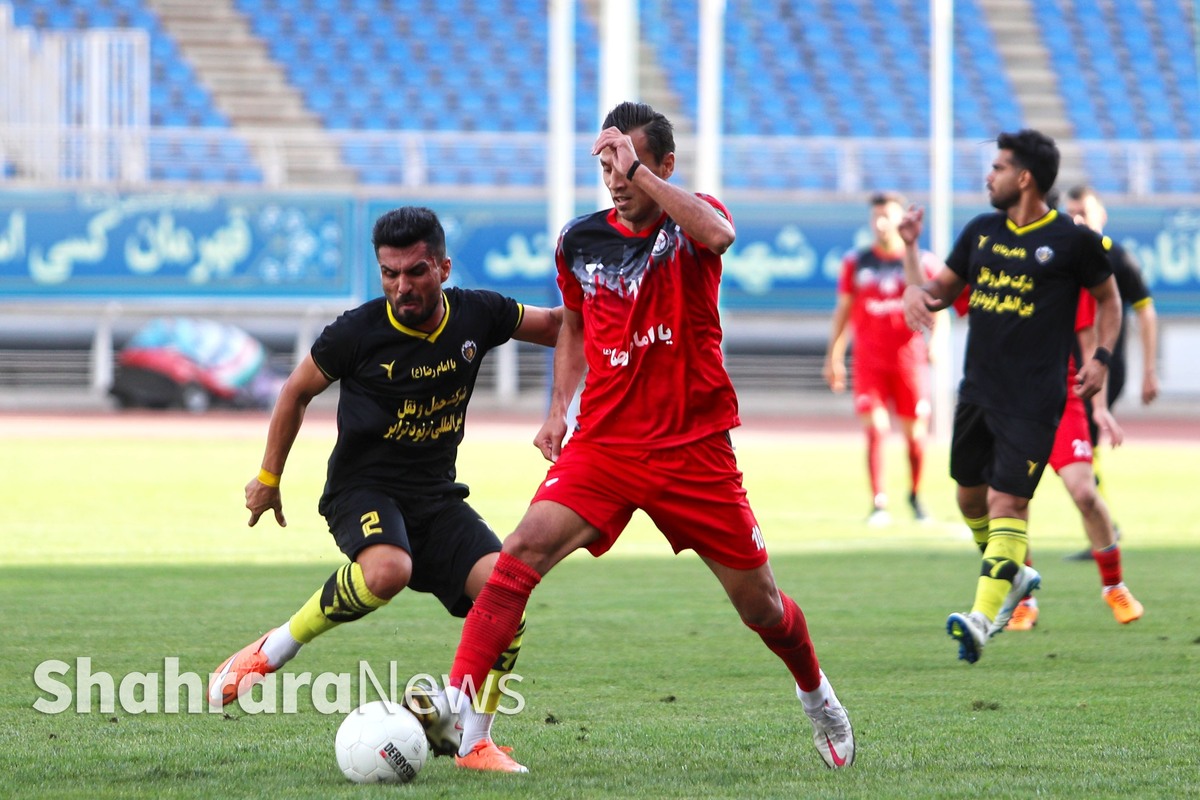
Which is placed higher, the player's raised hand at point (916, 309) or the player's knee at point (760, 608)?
the player's raised hand at point (916, 309)

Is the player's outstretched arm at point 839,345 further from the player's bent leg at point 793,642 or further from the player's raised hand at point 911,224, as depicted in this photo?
the player's bent leg at point 793,642

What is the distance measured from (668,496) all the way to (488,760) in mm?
855

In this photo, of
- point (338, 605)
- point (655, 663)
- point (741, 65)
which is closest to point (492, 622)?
point (338, 605)

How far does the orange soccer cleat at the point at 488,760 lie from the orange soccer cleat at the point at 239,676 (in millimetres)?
984

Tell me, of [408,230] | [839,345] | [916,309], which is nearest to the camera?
[408,230]

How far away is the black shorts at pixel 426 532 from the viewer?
511 cm

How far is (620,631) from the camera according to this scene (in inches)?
281

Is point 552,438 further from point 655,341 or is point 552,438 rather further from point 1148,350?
point 1148,350

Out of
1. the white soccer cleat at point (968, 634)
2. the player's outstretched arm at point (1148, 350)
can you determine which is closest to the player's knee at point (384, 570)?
the white soccer cleat at point (968, 634)

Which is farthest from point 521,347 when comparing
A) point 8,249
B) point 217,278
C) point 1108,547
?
point 1108,547

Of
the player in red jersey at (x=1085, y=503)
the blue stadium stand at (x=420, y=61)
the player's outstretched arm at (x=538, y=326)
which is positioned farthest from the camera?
the blue stadium stand at (x=420, y=61)

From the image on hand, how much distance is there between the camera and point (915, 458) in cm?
1220

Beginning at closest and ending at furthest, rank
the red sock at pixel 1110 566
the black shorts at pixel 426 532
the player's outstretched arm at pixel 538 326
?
1. the black shorts at pixel 426 532
2. the player's outstretched arm at pixel 538 326
3. the red sock at pixel 1110 566

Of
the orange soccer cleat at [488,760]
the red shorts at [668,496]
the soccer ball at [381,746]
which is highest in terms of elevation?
the red shorts at [668,496]
